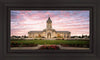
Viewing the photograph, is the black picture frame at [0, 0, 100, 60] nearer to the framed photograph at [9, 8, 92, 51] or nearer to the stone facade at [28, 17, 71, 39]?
the framed photograph at [9, 8, 92, 51]

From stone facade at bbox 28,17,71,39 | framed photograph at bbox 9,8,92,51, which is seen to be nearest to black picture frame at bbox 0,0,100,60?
framed photograph at bbox 9,8,92,51

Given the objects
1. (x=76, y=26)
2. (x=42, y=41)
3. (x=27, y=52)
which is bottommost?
(x=27, y=52)

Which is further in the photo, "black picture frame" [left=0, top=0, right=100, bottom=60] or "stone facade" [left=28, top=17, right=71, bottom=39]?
"stone facade" [left=28, top=17, right=71, bottom=39]

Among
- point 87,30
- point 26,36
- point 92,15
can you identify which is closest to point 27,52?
point 26,36
